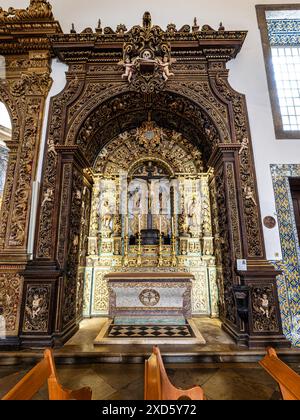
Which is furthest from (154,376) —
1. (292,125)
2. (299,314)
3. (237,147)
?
(292,125)

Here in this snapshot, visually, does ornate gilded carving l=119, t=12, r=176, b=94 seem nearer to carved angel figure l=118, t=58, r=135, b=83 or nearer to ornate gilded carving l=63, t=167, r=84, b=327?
carved angel figure l=118, t=58, r=135, b=83

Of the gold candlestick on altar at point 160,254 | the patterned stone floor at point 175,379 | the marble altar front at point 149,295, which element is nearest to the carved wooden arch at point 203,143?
the patterned stone floor at point 175,379

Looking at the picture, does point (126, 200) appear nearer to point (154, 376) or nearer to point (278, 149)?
point (278, 149)

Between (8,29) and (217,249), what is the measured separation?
7.85 meters

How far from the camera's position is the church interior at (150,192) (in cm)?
423

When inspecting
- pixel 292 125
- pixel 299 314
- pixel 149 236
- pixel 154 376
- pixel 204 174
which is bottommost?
pixel 299 314

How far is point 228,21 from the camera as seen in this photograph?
629cm

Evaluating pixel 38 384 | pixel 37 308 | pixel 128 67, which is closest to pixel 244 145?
pixel 128 67

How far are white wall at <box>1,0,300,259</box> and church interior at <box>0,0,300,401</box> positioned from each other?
5cm

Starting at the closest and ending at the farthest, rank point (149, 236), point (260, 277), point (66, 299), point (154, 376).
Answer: point (154, 376) < point (260, 277) < point (66, 299) < point (149, 236)

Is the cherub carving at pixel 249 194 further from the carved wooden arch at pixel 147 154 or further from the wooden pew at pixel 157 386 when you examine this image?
the wooden pew at pixel 157 386

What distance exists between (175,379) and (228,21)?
8550 mm

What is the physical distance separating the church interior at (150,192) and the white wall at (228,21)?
0.05 meters

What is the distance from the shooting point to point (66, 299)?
15.9 ft
